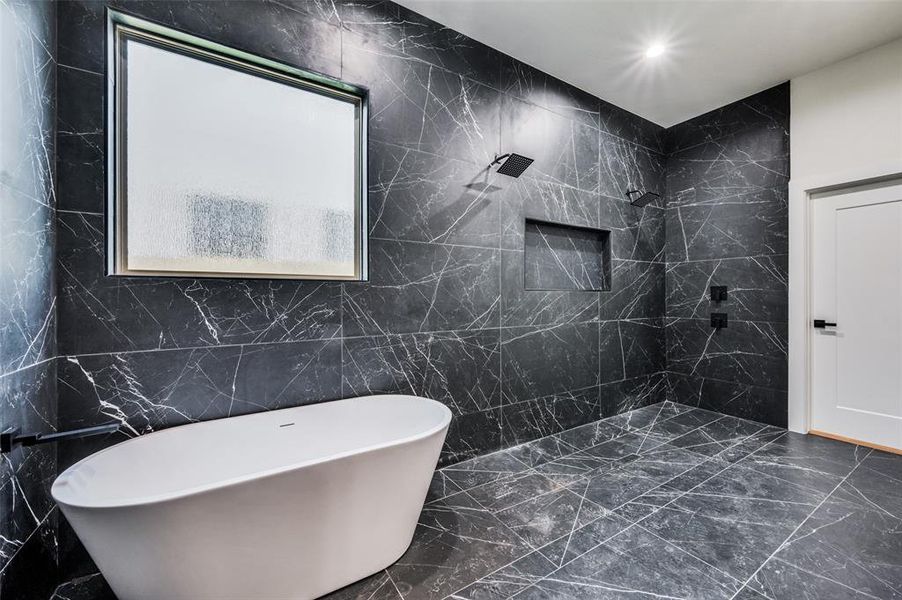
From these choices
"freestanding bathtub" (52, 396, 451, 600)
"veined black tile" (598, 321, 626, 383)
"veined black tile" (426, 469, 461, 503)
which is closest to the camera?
"freestanding bathtub" (52, 396, 451, 600)

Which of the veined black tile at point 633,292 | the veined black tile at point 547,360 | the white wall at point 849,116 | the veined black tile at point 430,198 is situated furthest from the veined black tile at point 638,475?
the white wall at point 849,116

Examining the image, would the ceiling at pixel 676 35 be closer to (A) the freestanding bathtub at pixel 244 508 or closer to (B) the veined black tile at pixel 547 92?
(B) the veined black tile at pixel 547 92

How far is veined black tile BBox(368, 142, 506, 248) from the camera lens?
204cm

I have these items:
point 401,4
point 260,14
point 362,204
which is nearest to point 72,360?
point 362,204

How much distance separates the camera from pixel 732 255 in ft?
10.3

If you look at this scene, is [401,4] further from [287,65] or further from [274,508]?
[274,508]

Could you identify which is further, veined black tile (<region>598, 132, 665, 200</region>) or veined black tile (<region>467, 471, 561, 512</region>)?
veined black tile (<region>598, 132, 665, 200</region>)

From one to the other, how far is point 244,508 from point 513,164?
2.20m

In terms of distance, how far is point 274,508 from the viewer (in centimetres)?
111

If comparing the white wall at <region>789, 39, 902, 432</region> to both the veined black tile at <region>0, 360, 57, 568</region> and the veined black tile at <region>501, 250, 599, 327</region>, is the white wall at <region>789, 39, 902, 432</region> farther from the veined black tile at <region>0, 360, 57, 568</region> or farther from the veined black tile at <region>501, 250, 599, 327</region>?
the veined black tile at <region>0, 360, 57, 568</region>

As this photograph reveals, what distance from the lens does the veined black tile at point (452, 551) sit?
134cm

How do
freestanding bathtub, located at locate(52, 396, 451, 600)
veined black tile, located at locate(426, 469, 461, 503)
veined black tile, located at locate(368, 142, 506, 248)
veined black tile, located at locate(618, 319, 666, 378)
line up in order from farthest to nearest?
veined black tile, located at locate(618, 319, 666, 378), veined black tile, located at locate(368, 142, 506, 248), veined black tile, located at locate(426, 469, 461, 503), freestanding bathtub, located at locate(52, 396, 451, 600)

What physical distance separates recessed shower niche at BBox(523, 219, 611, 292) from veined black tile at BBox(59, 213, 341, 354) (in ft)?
5.13

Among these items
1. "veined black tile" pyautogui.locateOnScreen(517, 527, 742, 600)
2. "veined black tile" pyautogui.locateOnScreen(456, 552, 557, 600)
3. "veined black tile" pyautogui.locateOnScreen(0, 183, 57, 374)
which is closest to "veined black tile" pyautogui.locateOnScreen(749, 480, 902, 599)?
"veined black tile" pyautogui.locateOnScreen(517, 527, 742, 600)
